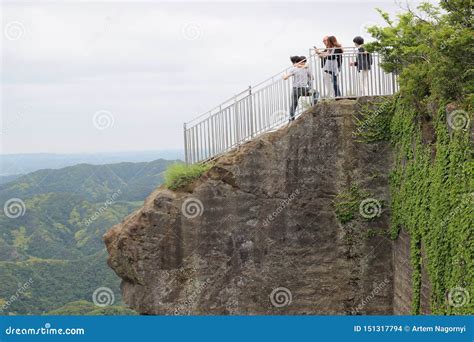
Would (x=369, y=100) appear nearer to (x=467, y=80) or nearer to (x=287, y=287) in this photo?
(x=467, y=80)

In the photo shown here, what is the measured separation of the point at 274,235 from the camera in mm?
14891

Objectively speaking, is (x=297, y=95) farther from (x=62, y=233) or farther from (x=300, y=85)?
(x=62, y=233)

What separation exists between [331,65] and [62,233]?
75.6 metres

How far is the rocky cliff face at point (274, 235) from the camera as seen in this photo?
14.8m

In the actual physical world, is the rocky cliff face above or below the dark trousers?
below

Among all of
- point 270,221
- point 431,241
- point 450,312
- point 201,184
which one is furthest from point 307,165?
point 450,312

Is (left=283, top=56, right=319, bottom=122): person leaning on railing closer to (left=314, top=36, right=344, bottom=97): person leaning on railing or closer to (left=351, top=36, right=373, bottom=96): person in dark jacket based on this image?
(left=314, top=36, right=344, bottom=97): person leaning on railing

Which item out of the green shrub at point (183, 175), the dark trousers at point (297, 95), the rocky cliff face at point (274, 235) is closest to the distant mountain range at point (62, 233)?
the green shrub at point (183, 175)

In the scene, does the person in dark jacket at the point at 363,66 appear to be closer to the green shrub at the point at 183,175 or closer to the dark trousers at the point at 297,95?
the dark trousers at the point at 297,95

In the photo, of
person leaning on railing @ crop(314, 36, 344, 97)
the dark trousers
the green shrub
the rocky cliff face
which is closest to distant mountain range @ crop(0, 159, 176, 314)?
the green shrub

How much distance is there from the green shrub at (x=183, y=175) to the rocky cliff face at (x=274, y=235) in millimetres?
170

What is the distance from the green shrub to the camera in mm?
15180

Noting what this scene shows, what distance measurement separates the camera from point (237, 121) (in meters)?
15.8

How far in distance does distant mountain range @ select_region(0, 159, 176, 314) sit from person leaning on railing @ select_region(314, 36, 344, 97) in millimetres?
19840
